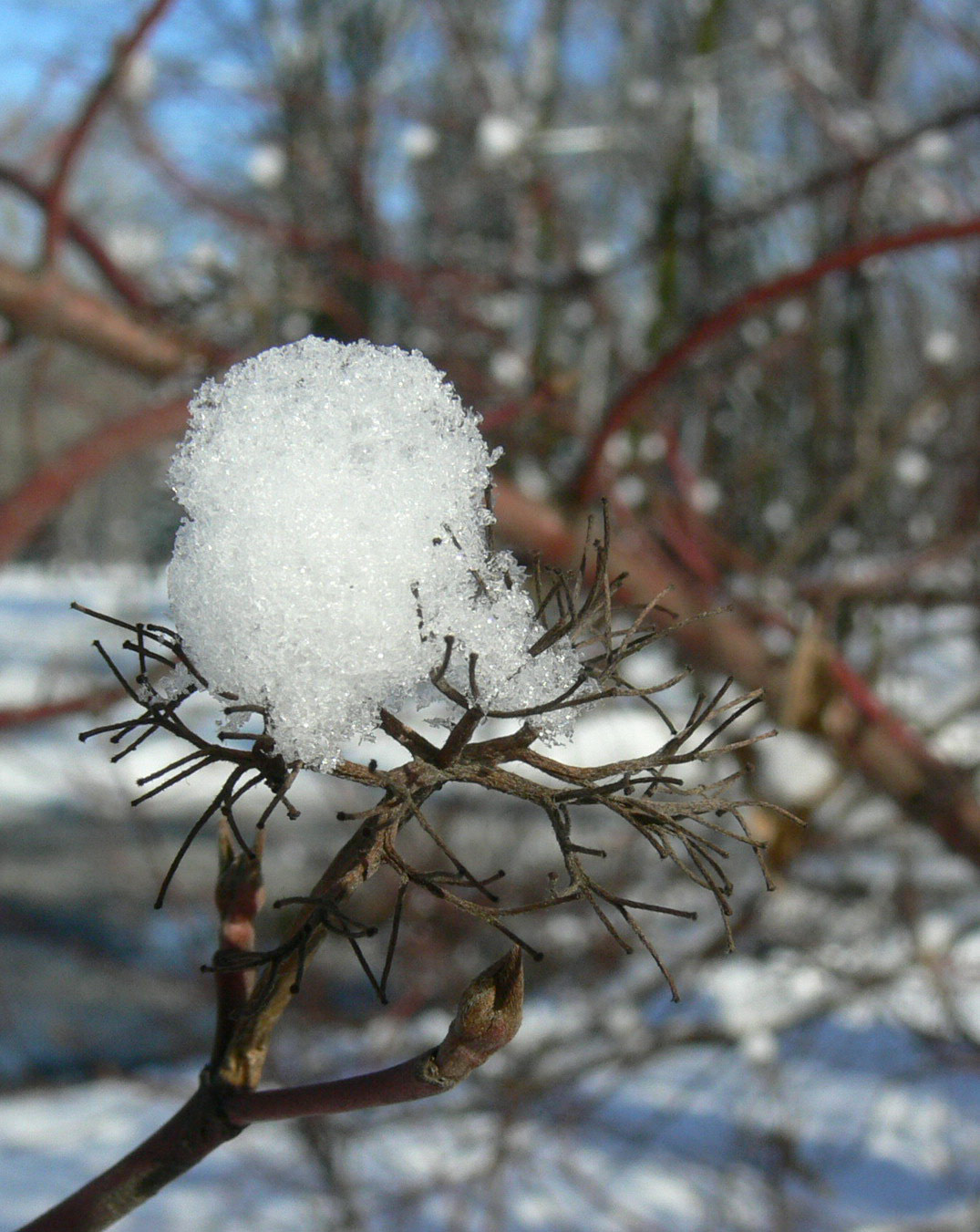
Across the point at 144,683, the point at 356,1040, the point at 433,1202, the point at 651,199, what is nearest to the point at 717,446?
the point at 651,199

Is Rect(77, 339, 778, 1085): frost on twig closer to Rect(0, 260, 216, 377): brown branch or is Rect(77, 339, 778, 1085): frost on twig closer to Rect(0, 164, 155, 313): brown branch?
Rect(0, 260, 216, 377): brown branch

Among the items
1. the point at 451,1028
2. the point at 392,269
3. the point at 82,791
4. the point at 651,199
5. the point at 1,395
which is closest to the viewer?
the point at 451,1028

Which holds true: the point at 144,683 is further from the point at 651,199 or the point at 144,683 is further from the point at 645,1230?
the point at 651,199

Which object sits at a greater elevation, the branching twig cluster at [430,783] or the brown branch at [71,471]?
the brown branch at [71,471]

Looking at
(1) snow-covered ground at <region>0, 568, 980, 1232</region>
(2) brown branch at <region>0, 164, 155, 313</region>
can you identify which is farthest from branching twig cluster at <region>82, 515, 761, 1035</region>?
(1) snow-covered ground at <region>0, 568, 980, 1232</region>

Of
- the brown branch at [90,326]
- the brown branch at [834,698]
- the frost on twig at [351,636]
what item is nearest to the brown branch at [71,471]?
the brown branch at [90,326]

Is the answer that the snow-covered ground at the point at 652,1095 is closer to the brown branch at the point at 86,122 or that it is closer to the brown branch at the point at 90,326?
the brown branch at the point at 90,326
